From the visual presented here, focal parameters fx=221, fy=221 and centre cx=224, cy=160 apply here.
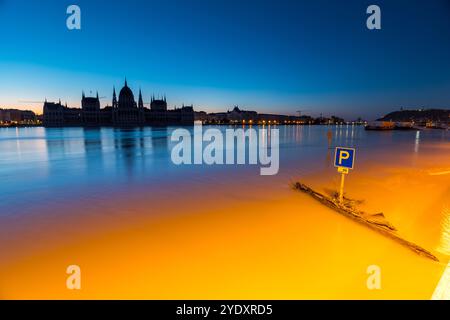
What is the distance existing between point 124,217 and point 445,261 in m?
7.97

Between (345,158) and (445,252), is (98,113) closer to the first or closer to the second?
(345,158)

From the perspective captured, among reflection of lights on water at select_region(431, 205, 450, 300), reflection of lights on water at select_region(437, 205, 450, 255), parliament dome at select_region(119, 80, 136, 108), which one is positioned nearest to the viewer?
reflection of lights on water at select_region(431, 205, 450, 300)

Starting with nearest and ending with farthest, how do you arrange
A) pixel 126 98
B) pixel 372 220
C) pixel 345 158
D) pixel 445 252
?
pixel 445 252
pixel 372 220
pixel 345 158
pixel 126 98

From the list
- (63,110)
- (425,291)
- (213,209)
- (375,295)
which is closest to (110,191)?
(213,209)

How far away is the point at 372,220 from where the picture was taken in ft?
20.2

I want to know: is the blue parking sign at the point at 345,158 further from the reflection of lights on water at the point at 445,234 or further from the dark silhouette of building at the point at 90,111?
the dark silhouette of building at the point at 90,111

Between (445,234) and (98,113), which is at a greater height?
(98,113)

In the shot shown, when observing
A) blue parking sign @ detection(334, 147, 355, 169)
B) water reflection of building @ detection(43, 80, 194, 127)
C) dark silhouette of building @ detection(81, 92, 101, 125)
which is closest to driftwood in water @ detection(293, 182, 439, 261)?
blue parking sign @ detection(334, 147, 355, 169)

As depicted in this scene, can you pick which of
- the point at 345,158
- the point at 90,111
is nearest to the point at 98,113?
the point at 90,111

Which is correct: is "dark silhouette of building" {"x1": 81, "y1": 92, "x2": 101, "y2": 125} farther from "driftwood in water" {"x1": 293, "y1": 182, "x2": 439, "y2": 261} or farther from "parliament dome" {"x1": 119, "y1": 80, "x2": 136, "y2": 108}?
"driftwood in water" {"x1": 293, "y1": 182, "x2": 439, "y2": 261}

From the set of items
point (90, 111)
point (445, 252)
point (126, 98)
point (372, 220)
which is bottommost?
point (445, 252)

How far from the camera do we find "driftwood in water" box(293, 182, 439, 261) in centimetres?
482

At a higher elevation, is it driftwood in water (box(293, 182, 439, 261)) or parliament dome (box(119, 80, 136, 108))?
parliament dome (box(119, 80, 136, 108))
